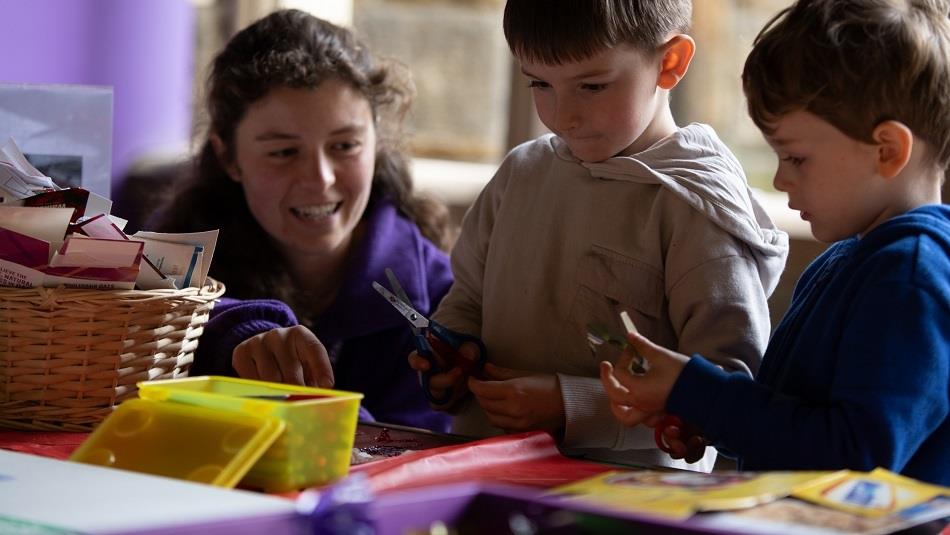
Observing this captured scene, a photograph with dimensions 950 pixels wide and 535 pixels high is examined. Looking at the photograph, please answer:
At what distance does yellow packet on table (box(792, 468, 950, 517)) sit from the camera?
0.79m

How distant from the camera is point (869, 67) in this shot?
1028 mm

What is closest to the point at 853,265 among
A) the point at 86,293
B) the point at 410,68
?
the point at 86,293

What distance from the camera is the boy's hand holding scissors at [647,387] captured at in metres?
1.04

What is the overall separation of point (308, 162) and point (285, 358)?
0.59 metres

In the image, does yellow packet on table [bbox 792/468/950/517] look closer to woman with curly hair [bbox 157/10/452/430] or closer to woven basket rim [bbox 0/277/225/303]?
woven basket rim [bbox 0/277/225/303]

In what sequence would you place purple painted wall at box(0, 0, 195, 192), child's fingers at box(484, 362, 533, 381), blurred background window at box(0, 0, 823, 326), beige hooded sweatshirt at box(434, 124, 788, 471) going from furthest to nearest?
blurred background window at box(0, 0, 823, 326)
purple painted wall at box(0, 0, 195, 192)
child's fingers at box(484, 362, 533, 381)
beige hooded sweatshirt at box(434, 124, 788, 471)

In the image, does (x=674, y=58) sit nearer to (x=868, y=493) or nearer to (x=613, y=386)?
(x=613, y=386)

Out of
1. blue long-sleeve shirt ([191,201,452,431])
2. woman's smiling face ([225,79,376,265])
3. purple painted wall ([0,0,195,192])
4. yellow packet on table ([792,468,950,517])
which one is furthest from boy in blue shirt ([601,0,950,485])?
purple painted wall ([0,0,195,192])

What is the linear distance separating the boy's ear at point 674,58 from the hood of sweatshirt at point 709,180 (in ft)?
0.20

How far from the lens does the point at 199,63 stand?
11.1 feet

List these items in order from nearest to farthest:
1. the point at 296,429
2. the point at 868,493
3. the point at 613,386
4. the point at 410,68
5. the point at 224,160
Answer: the point at 868,493, the point at 296,429, the point at 613,386, the point at 224,160, the point at 410,68

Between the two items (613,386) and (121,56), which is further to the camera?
(121,56)

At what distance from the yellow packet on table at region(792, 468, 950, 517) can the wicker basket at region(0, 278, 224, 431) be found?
64 centimetres

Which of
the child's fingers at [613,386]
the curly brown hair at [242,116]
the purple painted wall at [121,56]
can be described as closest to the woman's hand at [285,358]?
the child's fingers at [613,386]
